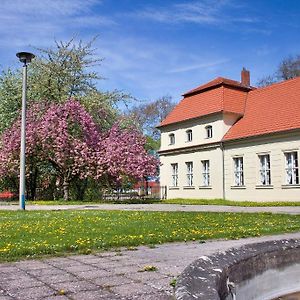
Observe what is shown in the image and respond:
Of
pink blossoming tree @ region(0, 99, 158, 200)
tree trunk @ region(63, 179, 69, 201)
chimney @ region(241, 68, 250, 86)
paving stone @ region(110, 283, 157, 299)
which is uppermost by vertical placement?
chimney @ region(241, 68, 250, 86)

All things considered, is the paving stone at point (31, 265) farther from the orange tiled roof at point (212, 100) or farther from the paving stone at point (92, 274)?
the orange tiled roof at point (212, 100)

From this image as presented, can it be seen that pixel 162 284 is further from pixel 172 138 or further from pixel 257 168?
pixel 172 138

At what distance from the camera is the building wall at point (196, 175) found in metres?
32.2

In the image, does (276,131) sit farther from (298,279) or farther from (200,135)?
(298,279)

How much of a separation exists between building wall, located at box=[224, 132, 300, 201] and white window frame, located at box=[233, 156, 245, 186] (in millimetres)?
212

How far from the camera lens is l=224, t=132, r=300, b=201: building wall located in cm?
2692

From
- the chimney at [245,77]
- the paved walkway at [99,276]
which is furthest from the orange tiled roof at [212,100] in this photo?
the paved walkway at [99,276]

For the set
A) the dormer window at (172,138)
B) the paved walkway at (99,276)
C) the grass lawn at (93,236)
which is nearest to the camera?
the paved walkway at (99,276)

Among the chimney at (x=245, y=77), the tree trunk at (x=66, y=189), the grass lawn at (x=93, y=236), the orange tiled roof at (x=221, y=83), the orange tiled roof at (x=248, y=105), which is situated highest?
the chimney at (x=245, y=77)

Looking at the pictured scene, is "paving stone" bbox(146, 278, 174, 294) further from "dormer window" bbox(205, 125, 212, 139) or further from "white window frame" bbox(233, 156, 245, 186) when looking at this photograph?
"dormer window" bbox(205, 125, 212, 139)

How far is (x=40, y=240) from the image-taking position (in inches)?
348

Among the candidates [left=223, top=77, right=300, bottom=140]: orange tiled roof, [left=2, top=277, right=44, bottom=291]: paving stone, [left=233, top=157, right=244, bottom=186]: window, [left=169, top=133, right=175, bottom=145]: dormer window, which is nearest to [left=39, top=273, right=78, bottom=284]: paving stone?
[left=2, top=277, right=44, bottom=291]: paving stone

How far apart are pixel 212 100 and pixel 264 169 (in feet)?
24.9

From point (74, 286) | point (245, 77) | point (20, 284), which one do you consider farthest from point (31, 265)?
point (245, 77)
